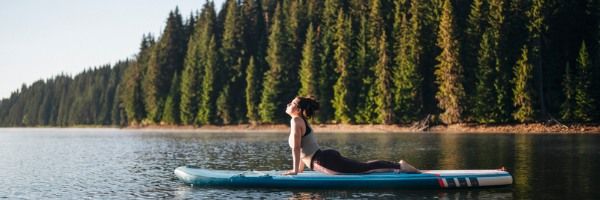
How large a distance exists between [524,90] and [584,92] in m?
5.65

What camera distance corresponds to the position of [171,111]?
345 feet

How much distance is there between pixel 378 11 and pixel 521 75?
24.7 m

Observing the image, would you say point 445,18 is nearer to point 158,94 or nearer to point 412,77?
point 412,77

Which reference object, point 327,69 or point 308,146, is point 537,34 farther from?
point 308,146

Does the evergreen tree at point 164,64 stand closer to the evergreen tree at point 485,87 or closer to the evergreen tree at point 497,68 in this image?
the evergreen tree at point 485,87

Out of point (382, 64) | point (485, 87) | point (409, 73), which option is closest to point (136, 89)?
point (382, 64)

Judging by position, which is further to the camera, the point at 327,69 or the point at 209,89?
the point at 209,89

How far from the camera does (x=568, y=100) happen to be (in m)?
58.2

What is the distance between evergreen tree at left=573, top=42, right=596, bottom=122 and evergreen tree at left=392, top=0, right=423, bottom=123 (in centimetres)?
1832

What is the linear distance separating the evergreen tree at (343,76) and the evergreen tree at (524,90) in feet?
74.5

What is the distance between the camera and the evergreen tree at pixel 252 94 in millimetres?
91000

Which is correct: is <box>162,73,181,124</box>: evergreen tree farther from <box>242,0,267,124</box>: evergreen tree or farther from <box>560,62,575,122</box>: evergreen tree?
<box>560,62,575,122</box>: evergreen tree

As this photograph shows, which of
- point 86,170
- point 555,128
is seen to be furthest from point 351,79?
point 86,170

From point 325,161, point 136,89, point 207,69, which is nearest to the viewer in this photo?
point 325,161
